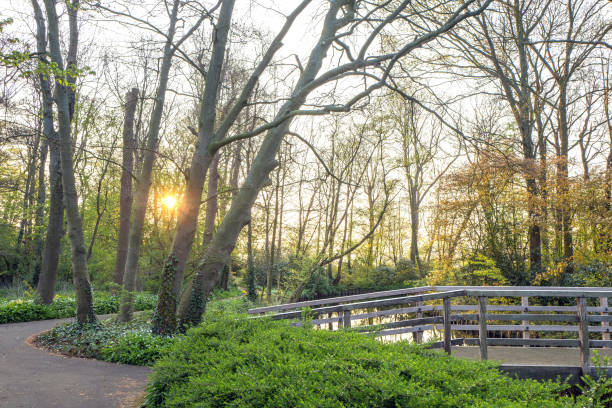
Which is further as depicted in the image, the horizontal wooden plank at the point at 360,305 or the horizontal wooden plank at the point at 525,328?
the horizontal wooden plank at the point at 525,328

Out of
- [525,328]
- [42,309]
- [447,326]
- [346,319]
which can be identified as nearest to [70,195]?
[42,309]

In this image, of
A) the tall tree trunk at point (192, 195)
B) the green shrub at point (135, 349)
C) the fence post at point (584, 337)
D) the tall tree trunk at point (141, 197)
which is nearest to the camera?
the fence post at point (584, 337)

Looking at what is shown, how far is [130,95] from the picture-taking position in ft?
42.4

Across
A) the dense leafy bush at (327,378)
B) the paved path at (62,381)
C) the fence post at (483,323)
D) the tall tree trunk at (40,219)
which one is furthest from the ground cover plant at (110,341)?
the tall tree trunk at (40,219)

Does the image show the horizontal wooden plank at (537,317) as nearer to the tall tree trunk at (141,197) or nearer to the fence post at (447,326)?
the fence post at (447,326)

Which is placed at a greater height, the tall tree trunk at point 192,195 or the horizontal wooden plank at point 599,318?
the tall tree trunk at point 192,195

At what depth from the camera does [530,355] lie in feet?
22.4

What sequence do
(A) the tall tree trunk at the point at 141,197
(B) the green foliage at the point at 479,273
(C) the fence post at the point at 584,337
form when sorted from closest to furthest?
(C) the fence post at the point at 584,337, (A) the tall tree trunk at the point at 141,197, (B) the green foliage at the point at 479,273

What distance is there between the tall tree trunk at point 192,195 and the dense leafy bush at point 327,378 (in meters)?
4.04

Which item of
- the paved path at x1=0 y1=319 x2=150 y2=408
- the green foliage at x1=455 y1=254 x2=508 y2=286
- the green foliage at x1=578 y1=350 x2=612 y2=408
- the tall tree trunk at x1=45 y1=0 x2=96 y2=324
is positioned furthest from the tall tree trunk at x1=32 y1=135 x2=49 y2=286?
the green foliage at x1=578 y1=350 x2=612 y2=408

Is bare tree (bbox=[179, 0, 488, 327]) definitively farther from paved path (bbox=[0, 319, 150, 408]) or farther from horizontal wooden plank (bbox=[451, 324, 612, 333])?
horizontal wooden plank (bbox=[451, 324, 612, 333])

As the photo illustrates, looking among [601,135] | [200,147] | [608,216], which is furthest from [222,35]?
[601,135]

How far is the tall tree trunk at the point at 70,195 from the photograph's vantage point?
916 centimetres

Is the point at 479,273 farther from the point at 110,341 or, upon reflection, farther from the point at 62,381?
the point at 62,381
